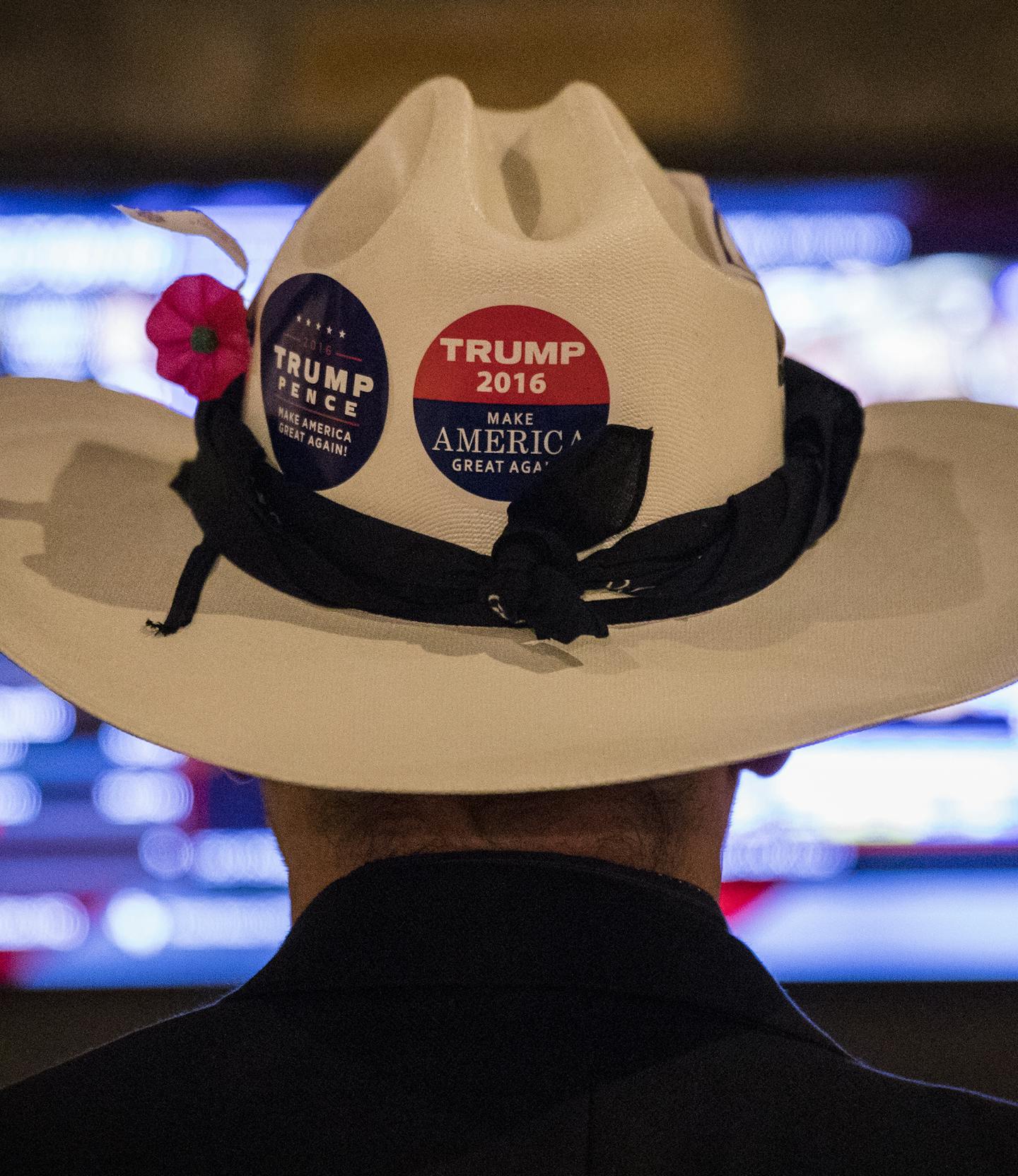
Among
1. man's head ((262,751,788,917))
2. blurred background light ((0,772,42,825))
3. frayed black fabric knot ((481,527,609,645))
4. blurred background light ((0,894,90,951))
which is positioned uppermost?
blurred background light ((0,772,42,825))

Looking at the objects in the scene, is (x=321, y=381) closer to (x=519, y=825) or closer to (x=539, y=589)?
(x=539, y=589)

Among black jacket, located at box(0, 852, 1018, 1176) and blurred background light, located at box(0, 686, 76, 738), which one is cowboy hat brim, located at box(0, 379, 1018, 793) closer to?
black jacket, located at box(0, 852, 1018, 1176)

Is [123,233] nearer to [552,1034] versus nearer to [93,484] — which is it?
[93,484]

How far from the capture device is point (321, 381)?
2.65 ft

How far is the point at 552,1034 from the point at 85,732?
5.21ft

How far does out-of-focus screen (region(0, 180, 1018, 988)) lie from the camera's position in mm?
2020

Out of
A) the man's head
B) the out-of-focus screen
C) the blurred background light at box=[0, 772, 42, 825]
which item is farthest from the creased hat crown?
the blurred background light at box=[0, 772, 42, 825]

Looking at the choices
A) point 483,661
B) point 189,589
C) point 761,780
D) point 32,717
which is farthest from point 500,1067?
point 32,717

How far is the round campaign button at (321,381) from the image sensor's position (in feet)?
2.59

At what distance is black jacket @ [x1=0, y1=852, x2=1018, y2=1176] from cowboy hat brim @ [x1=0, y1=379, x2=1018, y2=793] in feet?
0.26

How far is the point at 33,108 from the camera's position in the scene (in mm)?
2162

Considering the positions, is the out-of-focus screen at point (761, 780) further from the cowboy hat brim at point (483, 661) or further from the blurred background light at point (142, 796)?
the cowboy hat brim at point (483, 661)

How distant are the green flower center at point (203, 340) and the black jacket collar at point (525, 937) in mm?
398

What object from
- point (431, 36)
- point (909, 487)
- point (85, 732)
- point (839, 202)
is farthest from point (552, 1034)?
point (431, 36)
